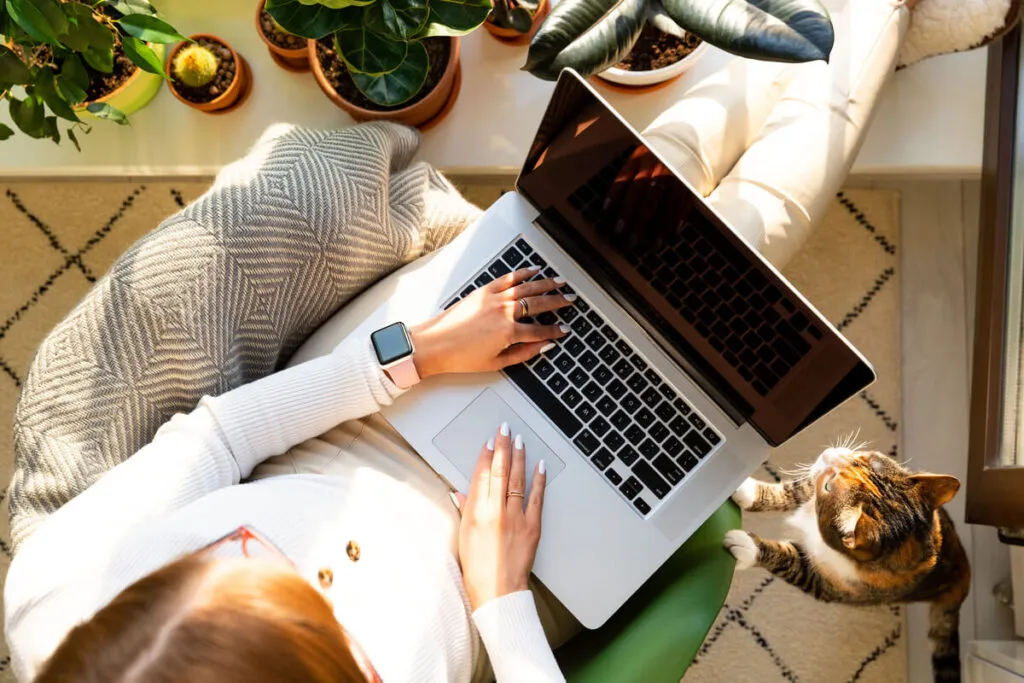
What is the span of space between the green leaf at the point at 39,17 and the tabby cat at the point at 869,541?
99 cm

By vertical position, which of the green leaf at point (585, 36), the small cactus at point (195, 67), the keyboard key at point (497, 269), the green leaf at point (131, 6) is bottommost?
the keyboard key at point (497, 269)

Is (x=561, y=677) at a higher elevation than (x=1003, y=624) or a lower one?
higher

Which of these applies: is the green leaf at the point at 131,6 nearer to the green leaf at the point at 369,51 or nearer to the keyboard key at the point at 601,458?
the green leaf at the point at 369,51

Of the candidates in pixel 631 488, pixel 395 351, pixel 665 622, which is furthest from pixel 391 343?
pixel 665 622

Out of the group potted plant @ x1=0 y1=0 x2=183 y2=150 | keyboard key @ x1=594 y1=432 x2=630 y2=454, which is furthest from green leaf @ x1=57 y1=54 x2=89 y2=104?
keyboard key @ x1=594 y1=432 x2=630 y2=454

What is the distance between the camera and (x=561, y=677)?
855mm

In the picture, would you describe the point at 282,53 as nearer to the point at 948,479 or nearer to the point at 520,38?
the point at 520,38

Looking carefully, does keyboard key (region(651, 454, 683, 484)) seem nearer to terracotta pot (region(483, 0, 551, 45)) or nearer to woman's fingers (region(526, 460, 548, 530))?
woman's fingers (region(526, 460, 548, 530))

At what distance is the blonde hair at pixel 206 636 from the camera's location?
1.97ft

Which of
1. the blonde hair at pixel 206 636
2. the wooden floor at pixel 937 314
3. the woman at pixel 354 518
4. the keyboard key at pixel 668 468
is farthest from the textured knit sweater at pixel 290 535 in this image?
the wooden floor at pixel 937 314

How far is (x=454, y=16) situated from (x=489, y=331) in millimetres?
359

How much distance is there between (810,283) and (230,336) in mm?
1051

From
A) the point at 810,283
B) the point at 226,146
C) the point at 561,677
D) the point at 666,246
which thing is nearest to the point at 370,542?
the point at 561,677

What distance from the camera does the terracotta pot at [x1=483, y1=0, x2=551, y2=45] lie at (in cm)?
111
